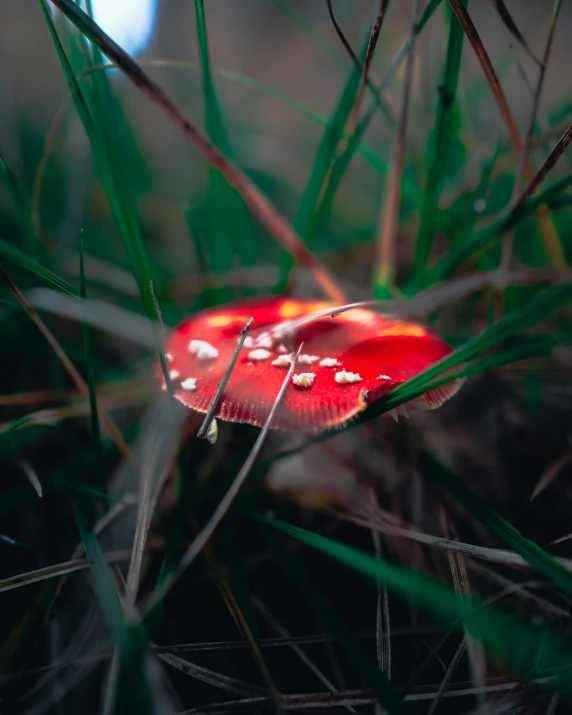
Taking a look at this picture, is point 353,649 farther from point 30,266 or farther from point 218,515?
point 30,266

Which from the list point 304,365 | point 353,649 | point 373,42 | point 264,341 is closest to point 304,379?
point 304,365

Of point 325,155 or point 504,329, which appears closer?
point 504,329

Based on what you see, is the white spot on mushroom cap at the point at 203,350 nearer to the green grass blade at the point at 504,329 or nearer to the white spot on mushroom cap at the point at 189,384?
the white spot on mushroom cap at the point at 189,384

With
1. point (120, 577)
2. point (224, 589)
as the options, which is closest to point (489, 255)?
point (224, 589)

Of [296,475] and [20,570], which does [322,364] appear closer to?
[296,475]

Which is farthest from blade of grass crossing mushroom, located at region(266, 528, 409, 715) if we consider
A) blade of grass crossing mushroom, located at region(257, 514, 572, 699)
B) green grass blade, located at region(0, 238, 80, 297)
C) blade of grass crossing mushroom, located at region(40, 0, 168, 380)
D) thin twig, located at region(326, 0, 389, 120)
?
thin twig, located at region(326, 0, 389, 120)

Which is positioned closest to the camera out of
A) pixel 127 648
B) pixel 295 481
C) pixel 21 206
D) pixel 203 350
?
pixel 127 648

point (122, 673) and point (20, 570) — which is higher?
point (20, 570)
